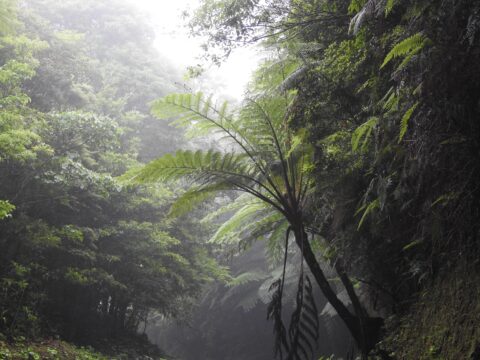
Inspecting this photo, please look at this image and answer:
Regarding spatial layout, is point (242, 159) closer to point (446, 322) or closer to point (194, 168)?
point (194, 168)

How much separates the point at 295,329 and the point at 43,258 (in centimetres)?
677

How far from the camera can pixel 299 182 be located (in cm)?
391

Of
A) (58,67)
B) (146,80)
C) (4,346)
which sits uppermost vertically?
(146,80)

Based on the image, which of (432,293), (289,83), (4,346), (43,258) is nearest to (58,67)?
(43,258)

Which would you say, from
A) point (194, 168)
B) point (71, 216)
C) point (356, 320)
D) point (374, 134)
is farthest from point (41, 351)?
point (374, 134)

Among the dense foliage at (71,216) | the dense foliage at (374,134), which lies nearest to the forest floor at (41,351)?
the dense foliage at (71,216)

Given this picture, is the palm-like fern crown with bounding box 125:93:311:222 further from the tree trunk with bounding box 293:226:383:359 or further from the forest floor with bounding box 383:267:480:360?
the forest floor with bounding box 383:267:480:360

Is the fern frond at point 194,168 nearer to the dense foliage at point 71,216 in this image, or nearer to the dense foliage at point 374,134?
the dense foliage at point 374,134

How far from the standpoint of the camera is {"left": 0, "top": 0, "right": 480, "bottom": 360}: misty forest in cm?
229

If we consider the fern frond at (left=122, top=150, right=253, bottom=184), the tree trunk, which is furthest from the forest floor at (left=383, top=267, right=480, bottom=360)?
the fern frond at (left=122, top=150, right=253, bottom=184)

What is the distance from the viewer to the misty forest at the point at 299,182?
229cm

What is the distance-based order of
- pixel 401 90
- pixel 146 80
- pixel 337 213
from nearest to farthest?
pixel 401 90 < pixel 337 213 < pixel 146 80

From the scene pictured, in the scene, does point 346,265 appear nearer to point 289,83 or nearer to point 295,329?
point 295,329

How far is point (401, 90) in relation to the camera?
2.38 meters
